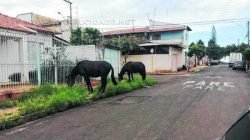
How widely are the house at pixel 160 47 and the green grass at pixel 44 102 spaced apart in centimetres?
2410

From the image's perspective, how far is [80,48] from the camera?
23.2 metres

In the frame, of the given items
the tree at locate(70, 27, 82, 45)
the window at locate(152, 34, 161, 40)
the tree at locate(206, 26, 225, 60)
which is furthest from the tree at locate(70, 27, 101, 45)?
the tree at locate(206, 26, 225, 60)

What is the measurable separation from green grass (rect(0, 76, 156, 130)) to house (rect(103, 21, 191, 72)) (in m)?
24.1

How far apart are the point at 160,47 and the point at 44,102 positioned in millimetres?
30766

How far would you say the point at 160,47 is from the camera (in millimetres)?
41531

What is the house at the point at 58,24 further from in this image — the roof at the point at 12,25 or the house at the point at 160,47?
the roof at the point at 12,25

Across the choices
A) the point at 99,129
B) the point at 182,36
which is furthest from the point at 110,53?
the point at 182,36

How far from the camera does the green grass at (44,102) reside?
9812 millimetres

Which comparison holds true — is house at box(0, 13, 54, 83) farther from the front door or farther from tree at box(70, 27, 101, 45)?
the front door

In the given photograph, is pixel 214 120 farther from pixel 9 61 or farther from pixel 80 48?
pixel 80 48

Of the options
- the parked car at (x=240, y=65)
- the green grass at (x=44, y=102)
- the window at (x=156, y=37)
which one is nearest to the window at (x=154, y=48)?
the window at (x=156, y=37)

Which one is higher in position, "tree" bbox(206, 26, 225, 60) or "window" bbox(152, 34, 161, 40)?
"window" bbox(152, 34, 161, 40)

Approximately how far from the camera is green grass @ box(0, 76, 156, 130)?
9.81 m

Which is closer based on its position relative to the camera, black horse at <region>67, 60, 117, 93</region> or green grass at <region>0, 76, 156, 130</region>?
green grass at <region>0, 76, 156, 130</region>
